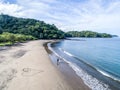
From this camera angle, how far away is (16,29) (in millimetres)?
149875

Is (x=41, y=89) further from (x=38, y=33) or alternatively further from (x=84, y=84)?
(x=38, y=33)

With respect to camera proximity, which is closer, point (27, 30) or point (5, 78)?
point (5, 78)

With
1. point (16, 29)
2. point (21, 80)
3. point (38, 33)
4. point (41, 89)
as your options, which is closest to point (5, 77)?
point (21, 80)

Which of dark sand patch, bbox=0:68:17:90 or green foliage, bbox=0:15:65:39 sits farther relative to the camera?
green foliage, bbox=0:15:65:39

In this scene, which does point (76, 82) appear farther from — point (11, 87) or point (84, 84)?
point (11, 87)

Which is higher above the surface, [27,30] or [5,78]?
[27,30]

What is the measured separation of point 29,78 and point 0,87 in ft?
12.2

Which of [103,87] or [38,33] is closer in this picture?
[103,87]

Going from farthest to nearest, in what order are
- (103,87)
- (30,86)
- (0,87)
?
(103,87), (30,86), (0,87)

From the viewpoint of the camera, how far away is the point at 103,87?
15023 millimetres

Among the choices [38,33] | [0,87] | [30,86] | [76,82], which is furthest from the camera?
[38,33]

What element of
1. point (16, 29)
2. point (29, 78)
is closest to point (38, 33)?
point (16, 29)

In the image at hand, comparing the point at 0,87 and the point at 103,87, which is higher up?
the point at 0,87

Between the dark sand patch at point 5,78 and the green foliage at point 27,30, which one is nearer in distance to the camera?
the dark sand patch at point 5,78
